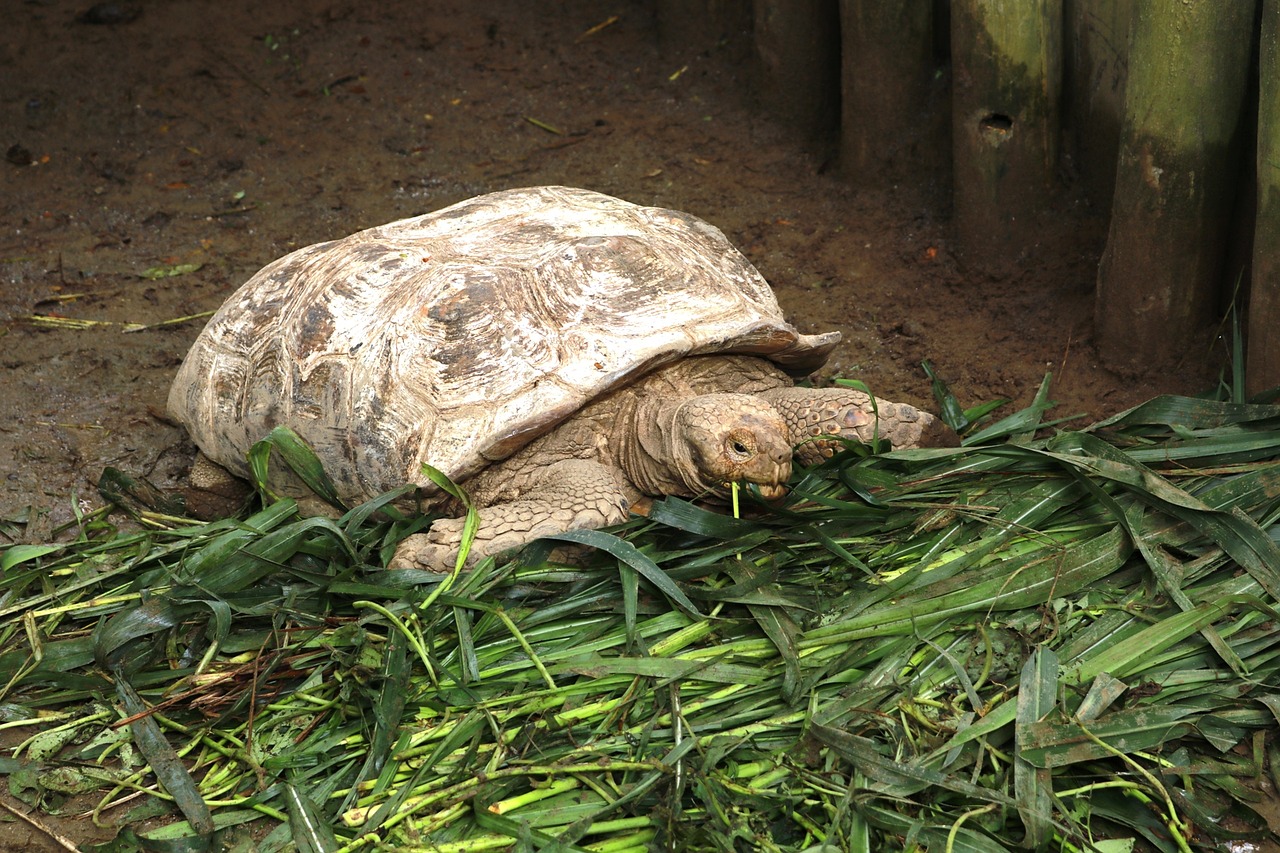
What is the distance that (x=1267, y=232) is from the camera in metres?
3.15

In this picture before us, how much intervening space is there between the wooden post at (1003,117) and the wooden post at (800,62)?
3.19 ft

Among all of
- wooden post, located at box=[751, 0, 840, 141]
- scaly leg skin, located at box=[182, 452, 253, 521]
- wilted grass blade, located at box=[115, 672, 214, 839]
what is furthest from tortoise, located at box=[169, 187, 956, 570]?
wooden post, located at box=[751, 0, 840, 141]

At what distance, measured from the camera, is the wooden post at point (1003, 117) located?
3.88 metres

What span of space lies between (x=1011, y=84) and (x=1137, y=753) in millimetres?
2462

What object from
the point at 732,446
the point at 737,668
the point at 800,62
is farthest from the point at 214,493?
the point at 800,62

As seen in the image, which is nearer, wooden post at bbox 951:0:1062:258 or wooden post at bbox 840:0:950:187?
wooden post at bbox 951:0:1062:258

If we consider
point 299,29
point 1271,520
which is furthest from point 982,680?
point 299,29

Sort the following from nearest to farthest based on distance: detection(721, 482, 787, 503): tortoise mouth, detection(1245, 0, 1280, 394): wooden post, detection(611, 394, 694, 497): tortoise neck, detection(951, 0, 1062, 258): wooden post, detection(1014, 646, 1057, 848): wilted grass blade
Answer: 1. detection(1014, 646, 1057, 848): wilted grass blade
2. detection(1245, 0, 1280, 394): wooden post
3. detection(721, 482, 787, 503): tortoise mouth
4. detection(611, 394, 694, 497): tortoise neck
5. detection(951, 0, 1062, 258): wooden post

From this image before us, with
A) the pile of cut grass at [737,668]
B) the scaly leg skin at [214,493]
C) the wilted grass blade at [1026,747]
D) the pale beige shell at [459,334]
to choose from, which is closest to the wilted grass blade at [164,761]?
the pile of cut grass at [737,668]

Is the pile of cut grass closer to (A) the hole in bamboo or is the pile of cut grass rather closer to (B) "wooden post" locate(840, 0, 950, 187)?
(A) the hole in bamboo

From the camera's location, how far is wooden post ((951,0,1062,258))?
12.7 ft

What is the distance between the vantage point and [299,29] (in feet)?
20.7

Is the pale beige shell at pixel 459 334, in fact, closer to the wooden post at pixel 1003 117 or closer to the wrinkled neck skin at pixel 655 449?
the wrinkled neck skin at pixel 655 449

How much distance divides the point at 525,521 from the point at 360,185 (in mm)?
2983
